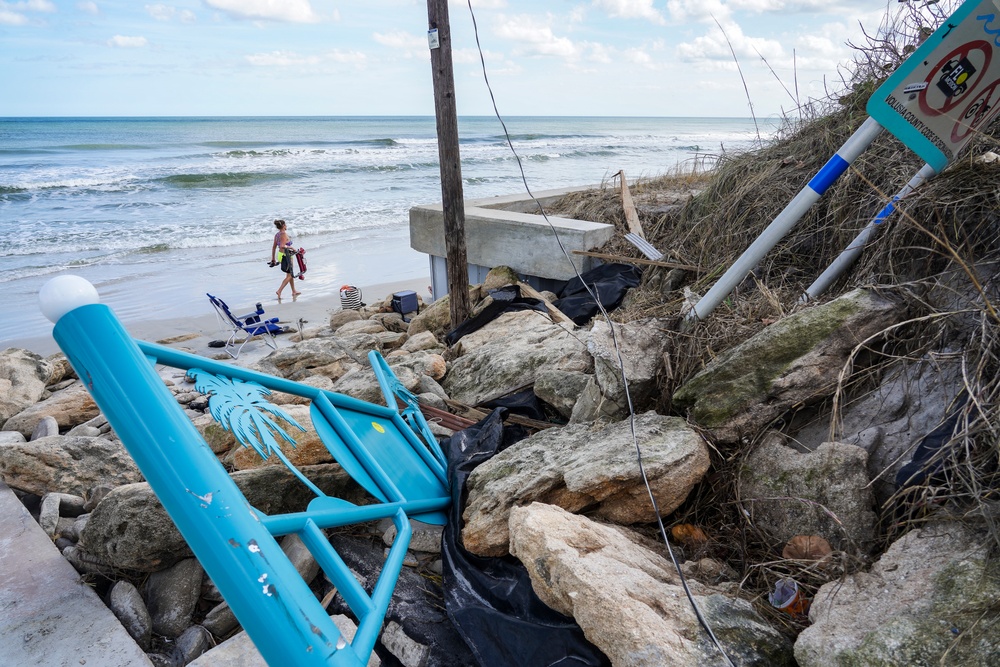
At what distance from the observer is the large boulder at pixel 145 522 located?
2.79 m

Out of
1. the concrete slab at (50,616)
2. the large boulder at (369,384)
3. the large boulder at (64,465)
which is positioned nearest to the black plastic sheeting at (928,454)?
the large boulder at (369,384)

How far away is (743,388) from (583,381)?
1.11 m

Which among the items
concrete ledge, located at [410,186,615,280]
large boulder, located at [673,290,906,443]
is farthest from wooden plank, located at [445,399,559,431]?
concrete ledge, located at [410,186,615,280]

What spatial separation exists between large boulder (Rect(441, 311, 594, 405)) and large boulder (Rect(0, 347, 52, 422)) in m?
3.27

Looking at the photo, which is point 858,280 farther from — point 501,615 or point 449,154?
point 449,154

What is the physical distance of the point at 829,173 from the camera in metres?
2.98

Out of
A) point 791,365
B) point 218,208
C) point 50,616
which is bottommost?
point 50,616

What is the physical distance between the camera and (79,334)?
1.43 metres

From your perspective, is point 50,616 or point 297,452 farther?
point 297,452

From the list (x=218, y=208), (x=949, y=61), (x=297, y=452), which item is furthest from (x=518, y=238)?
(x=218, y=208)

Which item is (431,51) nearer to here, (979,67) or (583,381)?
(583,381)

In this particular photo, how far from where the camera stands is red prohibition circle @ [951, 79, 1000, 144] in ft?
8.59

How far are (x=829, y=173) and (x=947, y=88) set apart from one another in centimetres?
52

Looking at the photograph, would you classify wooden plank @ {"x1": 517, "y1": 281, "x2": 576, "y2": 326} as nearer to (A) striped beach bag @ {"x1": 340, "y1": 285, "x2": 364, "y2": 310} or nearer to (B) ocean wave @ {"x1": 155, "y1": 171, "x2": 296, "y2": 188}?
(A) striped beach bag @ {"x1": 340, "y1": 285, "x2": 364, "y2": 310}
